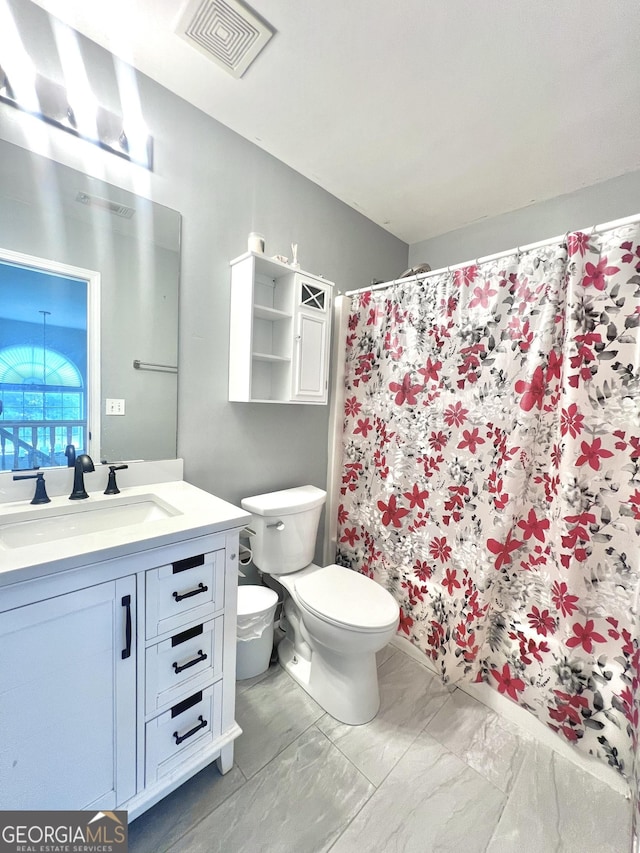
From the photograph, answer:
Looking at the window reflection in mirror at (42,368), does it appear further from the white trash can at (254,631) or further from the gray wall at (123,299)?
the white trash can at (254,631)

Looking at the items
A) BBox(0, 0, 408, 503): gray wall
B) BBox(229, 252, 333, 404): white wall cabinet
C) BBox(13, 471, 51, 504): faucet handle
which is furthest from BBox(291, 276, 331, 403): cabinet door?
BBox(13, 471, 51, 504): faucet handle

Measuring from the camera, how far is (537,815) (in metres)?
1.09

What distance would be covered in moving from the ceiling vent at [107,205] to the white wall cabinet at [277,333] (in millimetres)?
426

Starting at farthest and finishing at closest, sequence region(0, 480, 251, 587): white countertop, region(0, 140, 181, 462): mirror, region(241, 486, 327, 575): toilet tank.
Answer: region(241, 486, 327, 575): toilet tank → region(0, 140, 181, 462): mirror → region(0, 480, 251, 587): white countertop

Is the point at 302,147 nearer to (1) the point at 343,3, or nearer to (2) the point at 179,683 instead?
(1) the point at 343,3

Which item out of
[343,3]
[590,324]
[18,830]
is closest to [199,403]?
[18,830]

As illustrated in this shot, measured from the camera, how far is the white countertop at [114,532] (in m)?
0.73

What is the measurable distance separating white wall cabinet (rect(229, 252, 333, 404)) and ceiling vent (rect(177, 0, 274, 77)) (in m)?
0.62

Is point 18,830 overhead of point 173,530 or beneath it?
beneath

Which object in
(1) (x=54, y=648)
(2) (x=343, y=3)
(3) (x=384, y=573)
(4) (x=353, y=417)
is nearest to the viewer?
(1) (x=54, y=648)

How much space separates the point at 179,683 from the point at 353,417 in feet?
4.70

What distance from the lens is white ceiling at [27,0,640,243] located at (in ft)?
3.48

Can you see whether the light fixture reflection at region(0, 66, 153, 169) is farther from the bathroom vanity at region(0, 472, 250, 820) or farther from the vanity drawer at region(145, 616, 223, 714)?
the vanity drawer at region(145, 616, 223, 714)

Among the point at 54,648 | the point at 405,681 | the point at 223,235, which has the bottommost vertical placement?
the point at 405,681
